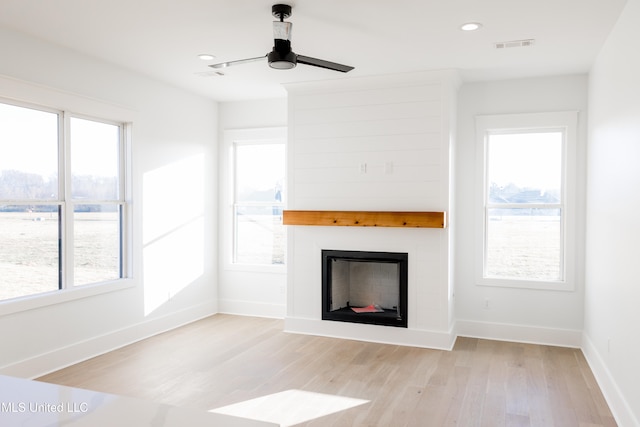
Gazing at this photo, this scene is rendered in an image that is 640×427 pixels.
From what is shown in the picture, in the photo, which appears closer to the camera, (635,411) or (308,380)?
(635,411)

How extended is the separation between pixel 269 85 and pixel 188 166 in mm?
1377

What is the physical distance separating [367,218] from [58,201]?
284 centimetres

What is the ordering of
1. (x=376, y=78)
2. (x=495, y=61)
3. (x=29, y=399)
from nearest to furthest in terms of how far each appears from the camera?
(x=29, y=399) → (x=495, y=61) → (x=376, y=78)

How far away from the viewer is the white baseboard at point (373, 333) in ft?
15.7

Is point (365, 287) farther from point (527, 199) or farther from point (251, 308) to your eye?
point (527, 199)

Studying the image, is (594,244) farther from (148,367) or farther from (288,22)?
(148,367)

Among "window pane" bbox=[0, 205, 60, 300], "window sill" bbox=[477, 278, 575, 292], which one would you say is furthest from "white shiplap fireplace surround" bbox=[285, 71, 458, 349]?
"window pane" bbox=[0, 205, 60, 300]

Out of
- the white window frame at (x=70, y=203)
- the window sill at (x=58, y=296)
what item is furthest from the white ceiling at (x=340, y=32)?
the window sill at (x=58, y=296)

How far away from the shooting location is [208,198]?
20.2ft

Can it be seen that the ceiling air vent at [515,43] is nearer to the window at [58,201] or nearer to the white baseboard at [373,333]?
the white baseboard at [373,333]

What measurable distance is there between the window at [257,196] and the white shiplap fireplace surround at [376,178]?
2.51 ft

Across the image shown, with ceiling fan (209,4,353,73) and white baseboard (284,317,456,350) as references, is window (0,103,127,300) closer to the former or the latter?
white baseboard (284,317,456,350)

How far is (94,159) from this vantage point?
14.9ft

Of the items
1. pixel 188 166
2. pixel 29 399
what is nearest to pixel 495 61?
pixel 188 166
